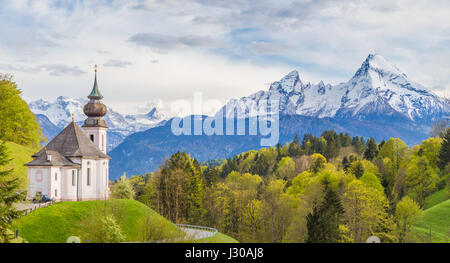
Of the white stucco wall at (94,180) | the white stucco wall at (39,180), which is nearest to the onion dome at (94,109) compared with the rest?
the white stucco wall at (94,180)

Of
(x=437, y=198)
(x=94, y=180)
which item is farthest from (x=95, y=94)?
(x=437, y=198)

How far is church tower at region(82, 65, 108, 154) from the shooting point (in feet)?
311

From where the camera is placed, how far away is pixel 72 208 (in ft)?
211

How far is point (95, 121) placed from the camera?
312ft

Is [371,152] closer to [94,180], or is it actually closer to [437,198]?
[437,198]

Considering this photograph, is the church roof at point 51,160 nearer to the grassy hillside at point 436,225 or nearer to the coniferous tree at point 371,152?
the grassy hillside at point 436,225

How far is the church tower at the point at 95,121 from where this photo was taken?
9469cm

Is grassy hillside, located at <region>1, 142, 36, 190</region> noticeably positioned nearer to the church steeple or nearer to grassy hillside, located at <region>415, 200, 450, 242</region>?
the church steeple

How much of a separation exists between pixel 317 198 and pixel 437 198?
84.8ft

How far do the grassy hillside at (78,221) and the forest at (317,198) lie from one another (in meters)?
22.4

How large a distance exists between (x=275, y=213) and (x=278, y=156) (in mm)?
80811

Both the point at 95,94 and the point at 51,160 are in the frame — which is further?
the point at 95,94
